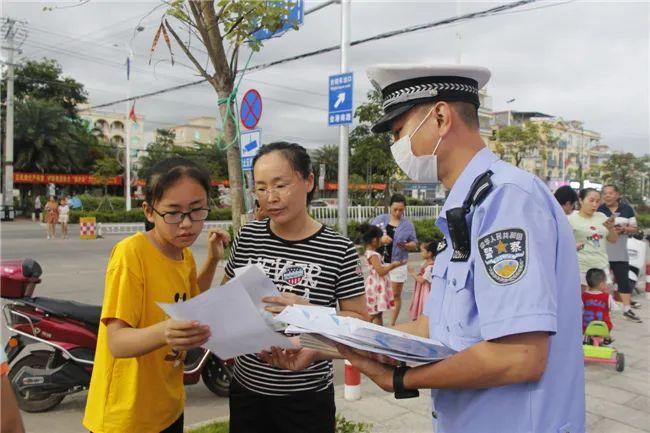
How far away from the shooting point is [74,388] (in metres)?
3.71

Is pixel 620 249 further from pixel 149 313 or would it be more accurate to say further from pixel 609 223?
pixel 149 313

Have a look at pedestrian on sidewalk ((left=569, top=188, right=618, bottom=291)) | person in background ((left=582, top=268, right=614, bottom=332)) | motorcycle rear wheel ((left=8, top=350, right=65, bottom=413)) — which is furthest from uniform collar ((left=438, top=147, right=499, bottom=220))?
pedestrian on sidewalk ((left=569, top=188, right=618, bottom=291))

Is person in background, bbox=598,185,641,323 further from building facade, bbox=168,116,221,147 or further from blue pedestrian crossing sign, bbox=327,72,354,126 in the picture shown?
building facade, bbox=168,116,221,147

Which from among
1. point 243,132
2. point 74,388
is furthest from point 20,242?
point 74,388

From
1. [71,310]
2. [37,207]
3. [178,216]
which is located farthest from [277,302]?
[37,207]

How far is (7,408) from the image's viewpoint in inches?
45.5

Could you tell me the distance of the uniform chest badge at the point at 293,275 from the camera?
203 cm

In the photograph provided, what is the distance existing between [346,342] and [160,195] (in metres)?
1.01

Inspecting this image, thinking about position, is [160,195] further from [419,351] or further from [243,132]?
[243,132]

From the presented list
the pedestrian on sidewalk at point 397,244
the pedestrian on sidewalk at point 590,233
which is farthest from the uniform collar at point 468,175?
the pedestrian on sidewalk at point 397,244

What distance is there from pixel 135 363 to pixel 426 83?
132 cm

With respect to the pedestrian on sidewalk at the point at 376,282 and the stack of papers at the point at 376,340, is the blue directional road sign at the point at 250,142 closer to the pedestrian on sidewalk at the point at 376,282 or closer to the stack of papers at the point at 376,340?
the pedestrian on sidewalk at the point at 376,282

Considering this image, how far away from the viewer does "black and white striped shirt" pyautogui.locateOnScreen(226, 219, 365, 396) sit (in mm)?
2027

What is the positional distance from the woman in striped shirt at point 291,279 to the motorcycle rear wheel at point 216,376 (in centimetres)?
214
